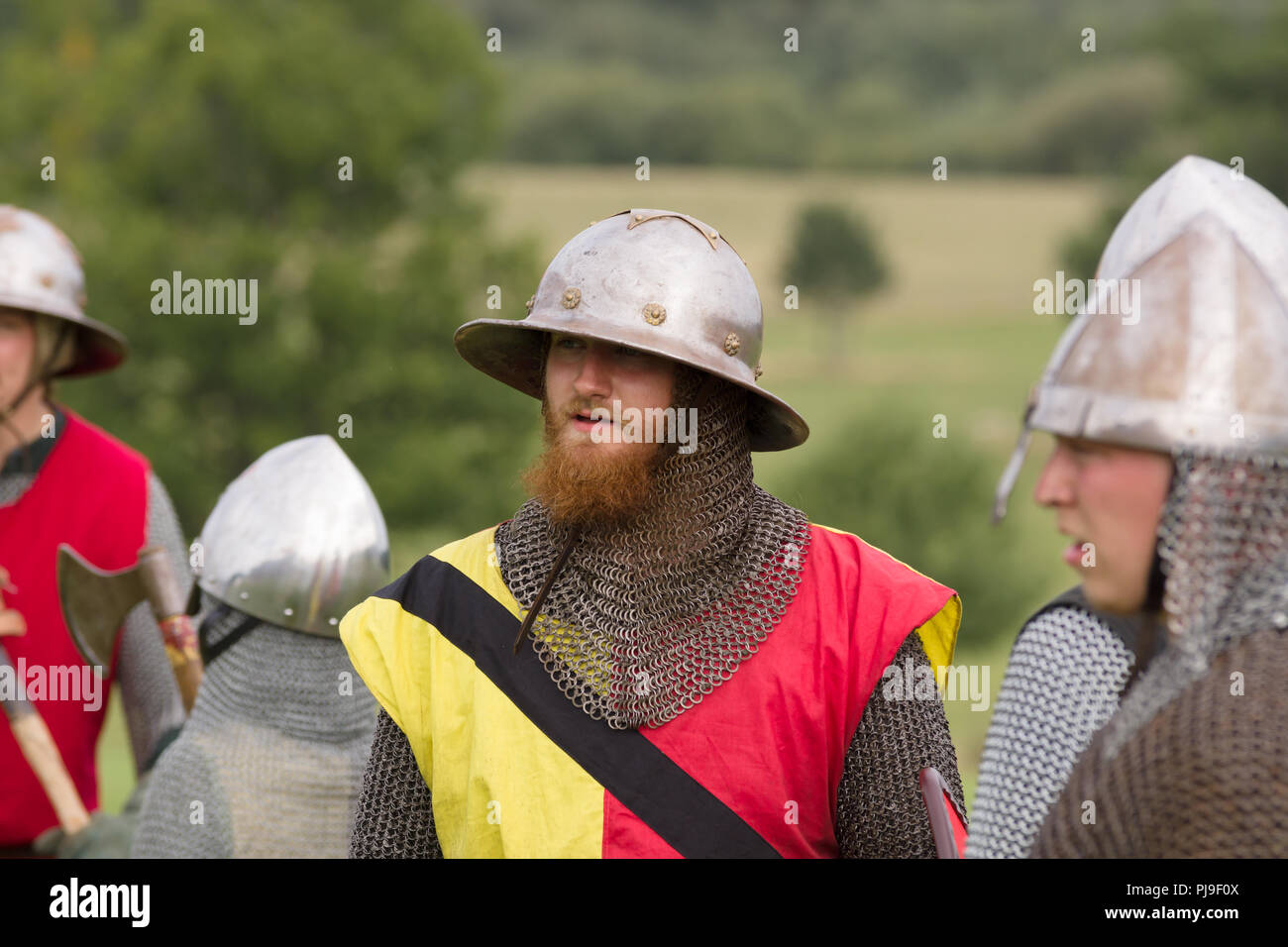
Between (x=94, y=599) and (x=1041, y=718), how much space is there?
3.56 meters

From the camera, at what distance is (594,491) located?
3520 millimetres

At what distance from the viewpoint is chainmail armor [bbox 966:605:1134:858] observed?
2842mm

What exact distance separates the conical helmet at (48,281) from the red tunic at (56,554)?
44cm

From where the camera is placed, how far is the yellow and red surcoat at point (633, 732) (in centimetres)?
329

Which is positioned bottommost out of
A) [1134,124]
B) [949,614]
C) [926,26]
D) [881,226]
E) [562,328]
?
[949,614]

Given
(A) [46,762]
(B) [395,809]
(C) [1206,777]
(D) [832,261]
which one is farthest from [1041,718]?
(D) [832,261]

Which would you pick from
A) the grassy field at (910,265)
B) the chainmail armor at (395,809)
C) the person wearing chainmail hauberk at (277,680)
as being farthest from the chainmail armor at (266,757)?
the grassy field at (910,265)

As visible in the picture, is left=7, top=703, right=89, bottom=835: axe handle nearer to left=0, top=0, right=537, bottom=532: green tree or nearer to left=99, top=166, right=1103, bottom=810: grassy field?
left=0, top=0, right=537, bottom=532: green tree

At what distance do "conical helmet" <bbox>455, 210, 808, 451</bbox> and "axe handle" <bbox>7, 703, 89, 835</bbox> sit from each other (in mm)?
2345

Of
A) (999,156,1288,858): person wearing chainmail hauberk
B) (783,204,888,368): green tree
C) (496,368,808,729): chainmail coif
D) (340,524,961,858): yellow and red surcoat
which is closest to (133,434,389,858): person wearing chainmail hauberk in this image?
(340,524,961,858): yellow and red surcoat

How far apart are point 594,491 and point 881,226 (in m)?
44.9

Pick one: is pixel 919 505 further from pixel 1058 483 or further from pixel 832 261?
pixel 832 261

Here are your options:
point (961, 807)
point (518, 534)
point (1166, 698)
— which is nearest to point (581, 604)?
point (518, 534)
